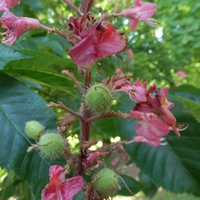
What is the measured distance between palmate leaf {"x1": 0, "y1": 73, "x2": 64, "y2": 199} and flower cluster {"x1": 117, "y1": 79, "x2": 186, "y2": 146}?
235 mm

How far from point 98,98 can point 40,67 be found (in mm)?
374

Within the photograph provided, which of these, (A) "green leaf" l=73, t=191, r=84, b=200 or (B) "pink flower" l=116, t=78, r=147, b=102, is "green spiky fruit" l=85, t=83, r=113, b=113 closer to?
(B) "pink flower" l=116, t=78, r=147, b=102

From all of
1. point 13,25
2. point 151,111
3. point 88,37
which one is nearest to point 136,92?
point 151,111

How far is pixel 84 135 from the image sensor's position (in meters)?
0.69

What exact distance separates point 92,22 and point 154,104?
0.20 meters

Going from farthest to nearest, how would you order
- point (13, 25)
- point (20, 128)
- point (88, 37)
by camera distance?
point (20, 128)
point (13, 25)
point (88, 37)

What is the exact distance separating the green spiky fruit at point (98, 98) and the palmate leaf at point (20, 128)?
21 cm

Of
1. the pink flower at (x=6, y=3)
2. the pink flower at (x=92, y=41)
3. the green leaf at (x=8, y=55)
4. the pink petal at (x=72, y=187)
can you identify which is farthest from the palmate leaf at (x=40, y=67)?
the pink petal at (x=72, y=187)

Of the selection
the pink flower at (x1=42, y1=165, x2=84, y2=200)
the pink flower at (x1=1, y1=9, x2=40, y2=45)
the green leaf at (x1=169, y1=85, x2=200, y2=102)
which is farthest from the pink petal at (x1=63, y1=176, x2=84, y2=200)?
the green leaf at (x1=169, y1=85, x2=200, y2=102)

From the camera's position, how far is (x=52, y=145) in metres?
0.66

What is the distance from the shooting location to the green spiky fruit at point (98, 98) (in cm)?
62

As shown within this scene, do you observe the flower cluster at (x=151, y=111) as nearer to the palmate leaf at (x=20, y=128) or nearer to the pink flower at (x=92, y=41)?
the pink flower at (x=92, y=41)

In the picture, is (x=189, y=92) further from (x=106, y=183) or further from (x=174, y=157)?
(x=106, y=183)

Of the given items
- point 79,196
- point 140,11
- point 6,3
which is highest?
point 6,3
